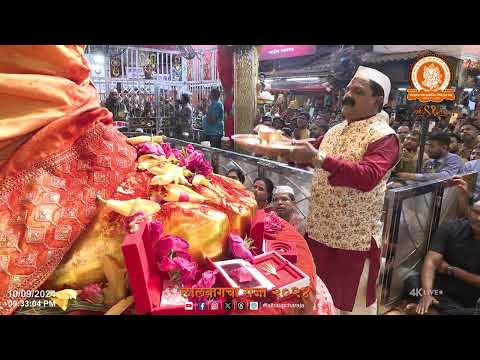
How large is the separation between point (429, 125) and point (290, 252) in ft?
2.67

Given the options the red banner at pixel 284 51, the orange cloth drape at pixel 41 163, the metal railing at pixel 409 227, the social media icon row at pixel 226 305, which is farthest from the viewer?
the metal railing at pixel 409 227

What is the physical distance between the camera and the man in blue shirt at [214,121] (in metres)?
1.78

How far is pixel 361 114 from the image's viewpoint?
167 cm

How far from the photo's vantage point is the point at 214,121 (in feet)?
5.96

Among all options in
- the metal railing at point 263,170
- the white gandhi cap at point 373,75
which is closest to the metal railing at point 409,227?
the metal railing at point 263,170

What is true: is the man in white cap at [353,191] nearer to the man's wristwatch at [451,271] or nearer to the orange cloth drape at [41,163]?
the man's wristwatch at [451,271]

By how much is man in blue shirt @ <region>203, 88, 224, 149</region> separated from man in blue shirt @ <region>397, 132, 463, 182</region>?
2.72ft

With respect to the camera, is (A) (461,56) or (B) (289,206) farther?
(B) (289,206)

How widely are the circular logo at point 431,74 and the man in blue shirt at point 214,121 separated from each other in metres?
0.84

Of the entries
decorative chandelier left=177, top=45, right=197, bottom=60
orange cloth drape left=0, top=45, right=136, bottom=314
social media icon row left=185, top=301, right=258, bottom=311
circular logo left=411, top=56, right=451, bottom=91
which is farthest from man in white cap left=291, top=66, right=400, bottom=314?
orange cloth drape left=0, top=45, right=136, bottom=314

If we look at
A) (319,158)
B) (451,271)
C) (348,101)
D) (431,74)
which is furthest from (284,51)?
(451,271)

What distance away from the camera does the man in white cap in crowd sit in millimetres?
1807

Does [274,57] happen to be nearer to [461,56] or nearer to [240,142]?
[240,142]
